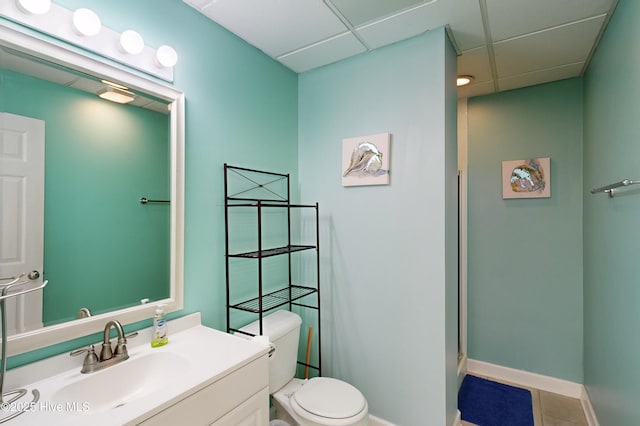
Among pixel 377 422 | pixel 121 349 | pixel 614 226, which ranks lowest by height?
pixel 377 422

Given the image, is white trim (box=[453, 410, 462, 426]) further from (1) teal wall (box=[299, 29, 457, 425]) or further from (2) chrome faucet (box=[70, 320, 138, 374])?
(2) chrome faucet (box=[70, 320, 138, 374])

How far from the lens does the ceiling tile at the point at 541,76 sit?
2152 mm

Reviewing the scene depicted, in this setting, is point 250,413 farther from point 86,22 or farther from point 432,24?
point 432,24

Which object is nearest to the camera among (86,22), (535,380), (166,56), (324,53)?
(86,22)

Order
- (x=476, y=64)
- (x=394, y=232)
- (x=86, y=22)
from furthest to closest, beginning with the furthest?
(x=476, y=64) → (x=394, y=232) → (x=86, y=22)

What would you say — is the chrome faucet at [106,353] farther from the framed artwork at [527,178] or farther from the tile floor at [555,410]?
the framed artwork at [527,178]

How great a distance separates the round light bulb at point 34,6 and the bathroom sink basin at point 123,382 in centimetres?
123

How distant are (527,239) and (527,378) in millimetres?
1104

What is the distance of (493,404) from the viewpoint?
7.33ft

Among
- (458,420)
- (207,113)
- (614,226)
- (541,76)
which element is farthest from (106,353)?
(541,76)

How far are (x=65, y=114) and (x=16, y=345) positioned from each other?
0.80 meters

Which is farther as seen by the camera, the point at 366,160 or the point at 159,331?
the point at 366,160

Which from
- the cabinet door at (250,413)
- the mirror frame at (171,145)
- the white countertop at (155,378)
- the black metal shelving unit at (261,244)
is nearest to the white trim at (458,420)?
the black metal shelving unit at (261,244)

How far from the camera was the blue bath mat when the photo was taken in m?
2.07
